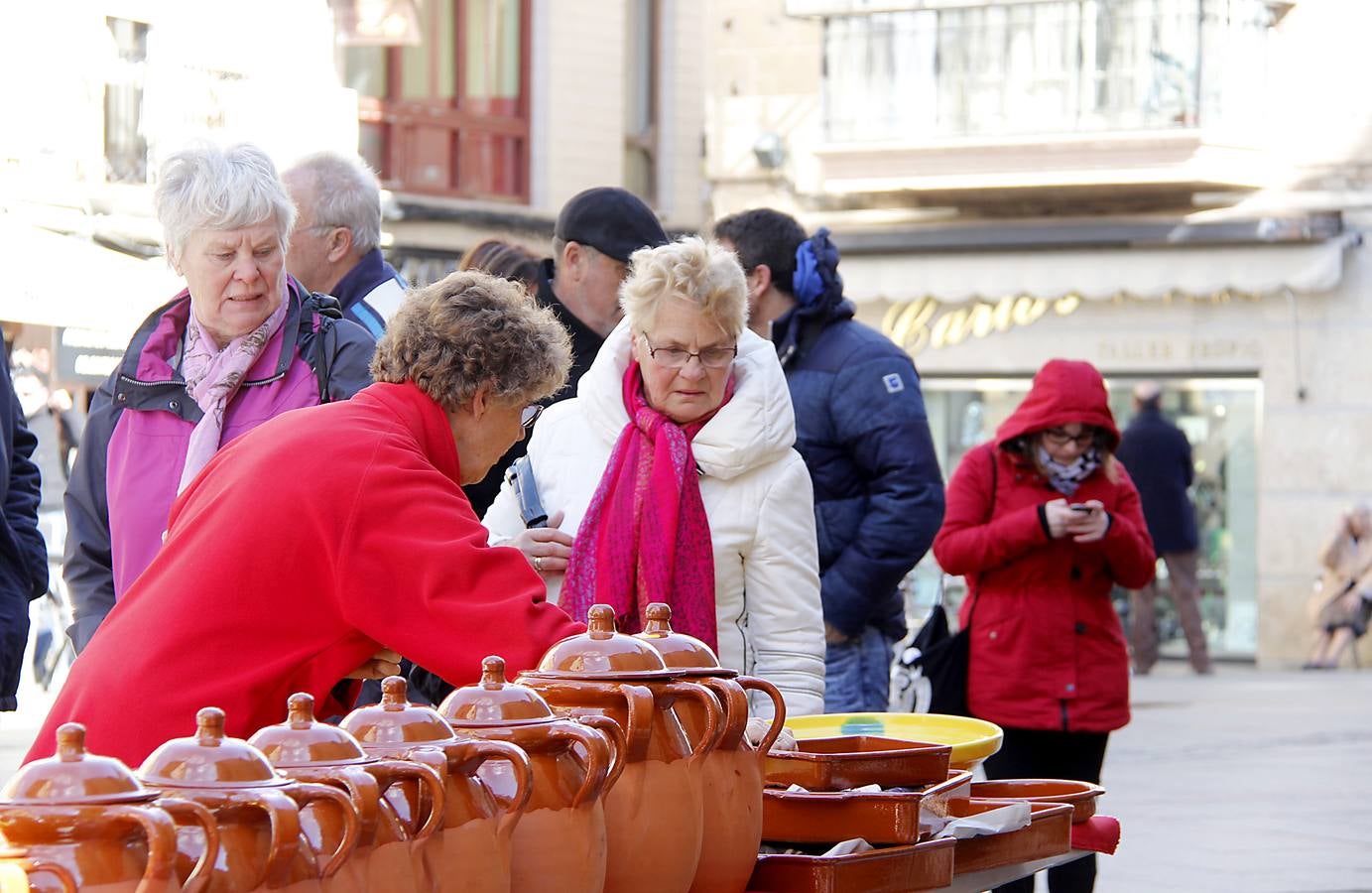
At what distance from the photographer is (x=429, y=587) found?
117 inches

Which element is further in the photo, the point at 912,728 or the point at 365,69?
the point at 365,69

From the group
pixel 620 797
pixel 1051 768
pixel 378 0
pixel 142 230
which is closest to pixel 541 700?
pixel 620 797

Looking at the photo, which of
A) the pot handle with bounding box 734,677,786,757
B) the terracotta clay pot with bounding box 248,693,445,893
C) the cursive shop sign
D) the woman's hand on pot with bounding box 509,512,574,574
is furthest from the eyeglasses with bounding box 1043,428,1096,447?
the cursive shop sign

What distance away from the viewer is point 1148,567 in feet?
20.8

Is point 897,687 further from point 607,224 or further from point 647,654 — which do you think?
point 647,654

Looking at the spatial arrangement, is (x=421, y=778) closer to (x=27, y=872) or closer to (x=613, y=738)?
(x=613, y=738)

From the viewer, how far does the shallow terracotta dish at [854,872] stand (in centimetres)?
303

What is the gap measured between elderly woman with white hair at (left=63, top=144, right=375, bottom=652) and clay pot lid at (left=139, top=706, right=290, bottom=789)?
1832 millimetres

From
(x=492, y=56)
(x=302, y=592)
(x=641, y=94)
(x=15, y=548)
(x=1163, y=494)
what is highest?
(x=492, y=56)

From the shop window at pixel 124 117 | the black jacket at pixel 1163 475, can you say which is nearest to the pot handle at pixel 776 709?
the black jacket at pixel 1163 475

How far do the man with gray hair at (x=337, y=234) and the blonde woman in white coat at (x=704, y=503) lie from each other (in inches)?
39.6

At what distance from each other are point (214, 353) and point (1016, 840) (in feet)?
5.59

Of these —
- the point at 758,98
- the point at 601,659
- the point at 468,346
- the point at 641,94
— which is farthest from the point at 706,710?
the point at 641,94

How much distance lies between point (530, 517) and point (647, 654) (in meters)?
1.59
